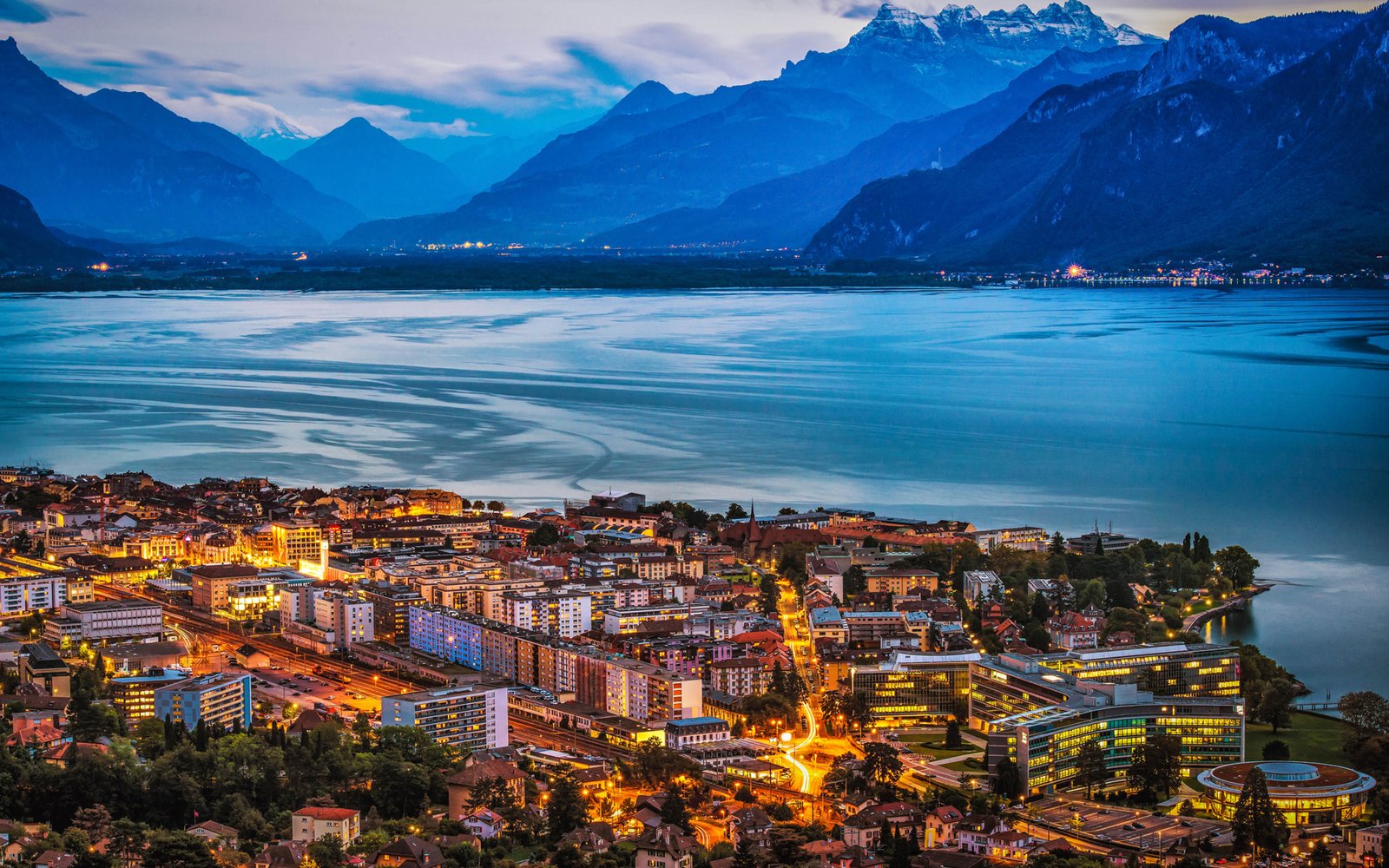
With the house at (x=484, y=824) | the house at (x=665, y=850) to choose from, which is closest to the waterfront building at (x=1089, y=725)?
the house at (x=665, y=850)

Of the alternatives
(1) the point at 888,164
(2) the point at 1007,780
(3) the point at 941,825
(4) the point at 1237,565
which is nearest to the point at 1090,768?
(2) the point at 1007,780

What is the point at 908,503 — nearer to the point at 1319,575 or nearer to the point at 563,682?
the point at 1319,575

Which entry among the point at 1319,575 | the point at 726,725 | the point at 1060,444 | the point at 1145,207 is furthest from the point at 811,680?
the point at 1145,207

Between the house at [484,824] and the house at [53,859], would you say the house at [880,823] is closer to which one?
the house at [484,824]

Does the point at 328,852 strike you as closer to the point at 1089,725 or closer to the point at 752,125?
the point at 1089,725

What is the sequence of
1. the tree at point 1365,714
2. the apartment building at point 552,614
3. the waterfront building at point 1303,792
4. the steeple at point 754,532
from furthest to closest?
the steeple at point 754,532
the apartment building at point 552,614
the tree at point 1365,714
the waterfront building at point 1303,792

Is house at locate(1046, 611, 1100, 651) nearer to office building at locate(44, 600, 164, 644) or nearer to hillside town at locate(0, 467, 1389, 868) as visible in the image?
hillside town at locate(0, 467, 1389, 868)

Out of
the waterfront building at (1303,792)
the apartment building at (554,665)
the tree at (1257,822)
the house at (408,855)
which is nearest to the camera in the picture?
the house at (408,855)
